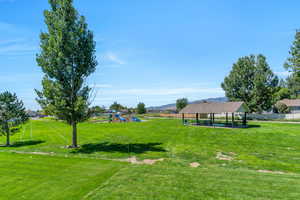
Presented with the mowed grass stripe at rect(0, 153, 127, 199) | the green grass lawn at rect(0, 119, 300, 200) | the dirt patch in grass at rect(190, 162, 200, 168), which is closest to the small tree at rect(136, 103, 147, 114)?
the green grass lawn at rect(0, 119, 300, 200)

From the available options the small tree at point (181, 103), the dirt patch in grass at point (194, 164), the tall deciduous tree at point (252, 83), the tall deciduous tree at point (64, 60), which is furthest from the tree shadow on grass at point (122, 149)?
the small tree at point (181, 103)

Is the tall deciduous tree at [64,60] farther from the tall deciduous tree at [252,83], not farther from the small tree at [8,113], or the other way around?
the tall deciduous tree at [252,83]

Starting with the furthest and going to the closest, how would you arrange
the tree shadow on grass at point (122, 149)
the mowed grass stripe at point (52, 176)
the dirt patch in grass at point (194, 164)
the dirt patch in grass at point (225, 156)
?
the tree shadow on grass at point (122, 149) → the dirt patch in grass at point (225, 156) → the dirt patch in grass at point (194, 164) → the mowed grass stripe at point (52, 176)

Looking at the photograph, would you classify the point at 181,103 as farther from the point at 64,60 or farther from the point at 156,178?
the point at 156,178

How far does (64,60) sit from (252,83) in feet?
136

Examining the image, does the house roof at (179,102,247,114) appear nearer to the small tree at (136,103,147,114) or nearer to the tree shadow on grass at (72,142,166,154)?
the tree shadow on grass at (72,142,166,154)

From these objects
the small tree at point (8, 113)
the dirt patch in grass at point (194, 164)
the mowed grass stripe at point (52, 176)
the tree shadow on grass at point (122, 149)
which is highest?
the small tree at point (8, 113)

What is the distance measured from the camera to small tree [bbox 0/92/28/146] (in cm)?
1809

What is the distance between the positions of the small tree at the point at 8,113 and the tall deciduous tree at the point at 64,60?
645cm

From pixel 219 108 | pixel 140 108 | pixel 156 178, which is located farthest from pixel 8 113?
pixel 140 108

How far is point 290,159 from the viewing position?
35.6 ft

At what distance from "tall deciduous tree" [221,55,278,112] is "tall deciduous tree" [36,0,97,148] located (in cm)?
3802

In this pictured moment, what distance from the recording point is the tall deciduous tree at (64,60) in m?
14.4

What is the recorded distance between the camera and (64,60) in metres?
14.6
